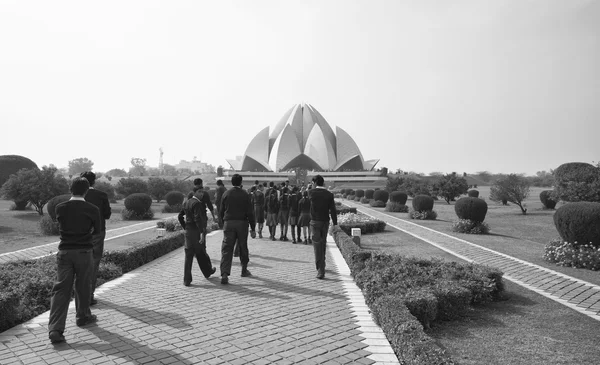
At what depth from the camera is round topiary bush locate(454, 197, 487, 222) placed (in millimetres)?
13609

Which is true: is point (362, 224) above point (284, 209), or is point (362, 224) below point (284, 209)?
below

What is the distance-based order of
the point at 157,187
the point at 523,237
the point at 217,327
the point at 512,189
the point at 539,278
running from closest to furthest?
the point at 217,327 < the point at 539,278 < the point at 523,237 < the point at 512,189 < the point at 157,187

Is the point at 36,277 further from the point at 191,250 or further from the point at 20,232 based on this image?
the point at 20,232

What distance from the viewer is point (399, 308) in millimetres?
4113

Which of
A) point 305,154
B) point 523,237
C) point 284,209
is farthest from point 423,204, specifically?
point 305,154

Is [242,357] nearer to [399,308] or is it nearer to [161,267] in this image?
[399,308]

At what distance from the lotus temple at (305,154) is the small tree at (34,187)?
45381mm

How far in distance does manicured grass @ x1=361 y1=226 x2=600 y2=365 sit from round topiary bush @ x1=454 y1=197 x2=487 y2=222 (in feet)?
26.5

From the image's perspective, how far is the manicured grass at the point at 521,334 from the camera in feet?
12.0

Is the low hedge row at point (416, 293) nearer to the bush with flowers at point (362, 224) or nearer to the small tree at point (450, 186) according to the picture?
the bush with flowers at point (362, 224)

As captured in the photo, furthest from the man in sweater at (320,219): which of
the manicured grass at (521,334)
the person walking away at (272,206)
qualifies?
the person walking away at (272,206)

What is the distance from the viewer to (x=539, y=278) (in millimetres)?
7098

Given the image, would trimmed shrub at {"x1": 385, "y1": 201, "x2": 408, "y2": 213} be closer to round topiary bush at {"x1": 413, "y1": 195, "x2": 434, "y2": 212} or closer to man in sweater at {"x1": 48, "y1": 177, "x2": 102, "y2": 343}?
round topiary bush at {"x1": 413, "y1": 195, "x2": 434, "y2": 212}

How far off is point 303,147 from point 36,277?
64692 mm
